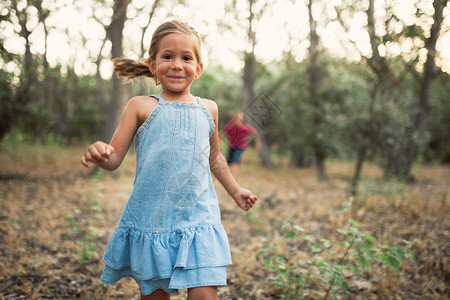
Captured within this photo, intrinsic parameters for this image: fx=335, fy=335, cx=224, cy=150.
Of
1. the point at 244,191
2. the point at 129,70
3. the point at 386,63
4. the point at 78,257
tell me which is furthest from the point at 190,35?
the point at 386,63

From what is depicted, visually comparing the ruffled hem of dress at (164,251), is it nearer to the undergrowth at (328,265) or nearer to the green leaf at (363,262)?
the undergrowth at (328,265)

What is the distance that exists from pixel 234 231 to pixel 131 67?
10.7 feet

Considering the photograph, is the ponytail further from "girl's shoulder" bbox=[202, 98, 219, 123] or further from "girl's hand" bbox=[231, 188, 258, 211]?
"girl's hand" bbox=[231, 188, 258, 211]

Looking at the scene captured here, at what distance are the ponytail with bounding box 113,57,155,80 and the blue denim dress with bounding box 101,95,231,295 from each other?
0.36m

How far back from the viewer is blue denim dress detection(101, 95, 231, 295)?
5.17 ft

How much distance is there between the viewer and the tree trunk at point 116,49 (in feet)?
27.3

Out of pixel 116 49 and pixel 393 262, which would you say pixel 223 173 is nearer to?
pixel 393 262

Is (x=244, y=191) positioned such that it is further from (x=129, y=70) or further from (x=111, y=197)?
(x=111, y=197)

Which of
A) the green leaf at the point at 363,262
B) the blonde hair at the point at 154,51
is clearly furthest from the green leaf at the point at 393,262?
the blonde hair at the point at 154,51

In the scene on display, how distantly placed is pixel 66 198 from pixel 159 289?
17.3ft

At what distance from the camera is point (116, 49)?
8508mm

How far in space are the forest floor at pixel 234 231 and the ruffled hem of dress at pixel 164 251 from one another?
3.77ft

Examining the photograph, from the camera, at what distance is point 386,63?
587cm

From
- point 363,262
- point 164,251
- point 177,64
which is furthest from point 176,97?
point 363,262
